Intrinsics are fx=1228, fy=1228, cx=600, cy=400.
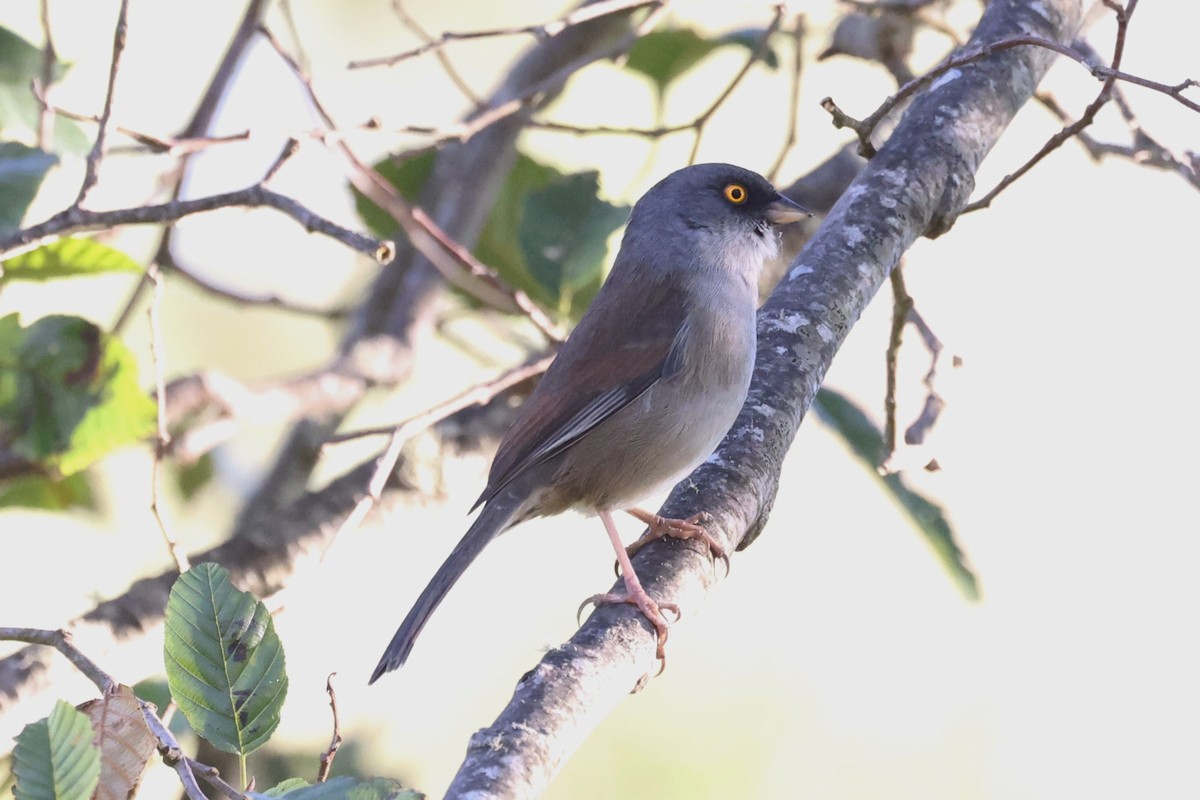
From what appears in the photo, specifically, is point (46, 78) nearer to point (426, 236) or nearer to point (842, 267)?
point (426, 236)

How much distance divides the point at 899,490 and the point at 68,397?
8.28 ft

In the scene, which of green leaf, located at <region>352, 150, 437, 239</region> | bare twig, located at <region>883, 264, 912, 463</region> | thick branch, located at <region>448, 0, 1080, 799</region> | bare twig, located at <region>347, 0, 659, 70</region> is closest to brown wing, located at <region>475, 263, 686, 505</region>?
thick branch, located at <region>448, 0, 1080, 799</region>

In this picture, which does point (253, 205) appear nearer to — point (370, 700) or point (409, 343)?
point (409, 343)

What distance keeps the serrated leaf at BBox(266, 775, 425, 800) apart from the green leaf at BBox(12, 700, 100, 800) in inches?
9.7

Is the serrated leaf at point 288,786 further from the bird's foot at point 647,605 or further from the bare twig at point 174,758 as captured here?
the bird's foot at point 647,605

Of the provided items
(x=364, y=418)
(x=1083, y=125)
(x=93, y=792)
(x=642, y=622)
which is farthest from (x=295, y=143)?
(x=364, y=418)

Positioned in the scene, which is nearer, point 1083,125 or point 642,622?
point 642,622

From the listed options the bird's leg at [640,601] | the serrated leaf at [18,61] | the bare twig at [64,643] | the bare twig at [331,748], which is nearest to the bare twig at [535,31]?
the serrated leaf at [18,61]

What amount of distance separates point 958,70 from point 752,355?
1097mm

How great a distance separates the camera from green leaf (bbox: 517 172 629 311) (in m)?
4.37

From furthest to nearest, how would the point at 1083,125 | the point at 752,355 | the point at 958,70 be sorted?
1. the point at 958,70
2. the point at 752,355
3. the point at 1083,125

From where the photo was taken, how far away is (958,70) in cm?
361

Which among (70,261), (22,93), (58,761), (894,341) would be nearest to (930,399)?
(894,341)

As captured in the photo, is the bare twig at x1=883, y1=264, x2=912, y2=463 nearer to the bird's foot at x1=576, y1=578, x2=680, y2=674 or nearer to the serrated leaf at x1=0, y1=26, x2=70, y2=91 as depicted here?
the bird's foot at x1=576, y1=578, x2=680, y2=674
